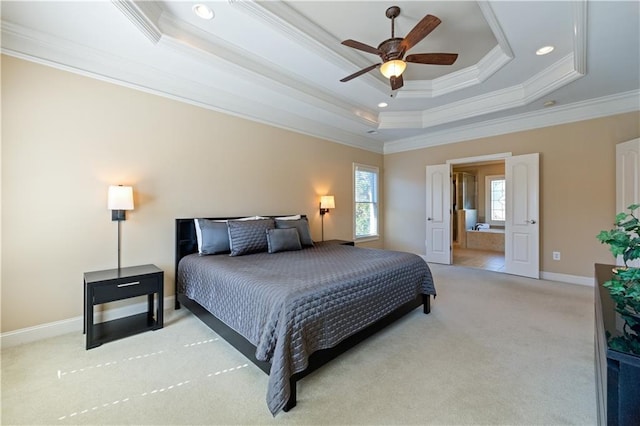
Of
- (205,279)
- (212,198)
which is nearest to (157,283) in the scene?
(205,279)

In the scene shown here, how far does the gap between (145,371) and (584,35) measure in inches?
183

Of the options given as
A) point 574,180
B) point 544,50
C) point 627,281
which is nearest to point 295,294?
point 627,281

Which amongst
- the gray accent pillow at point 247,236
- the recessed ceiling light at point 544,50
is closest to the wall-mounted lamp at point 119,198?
the gray accent pillow at point 247,236

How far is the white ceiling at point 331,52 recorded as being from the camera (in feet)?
7.49

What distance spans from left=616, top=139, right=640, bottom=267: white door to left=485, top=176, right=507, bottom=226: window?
5042 mm

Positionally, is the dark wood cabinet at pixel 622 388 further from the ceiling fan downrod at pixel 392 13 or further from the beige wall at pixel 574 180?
the beige wall at pixel 574 180

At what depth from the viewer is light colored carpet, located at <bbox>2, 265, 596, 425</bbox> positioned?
61.9 inches

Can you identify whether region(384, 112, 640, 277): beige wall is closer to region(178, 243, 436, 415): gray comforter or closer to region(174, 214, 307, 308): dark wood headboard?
region(178, 243, 436, 415): gray comforter

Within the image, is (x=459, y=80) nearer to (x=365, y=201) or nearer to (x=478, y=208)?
(x=365, y=201)

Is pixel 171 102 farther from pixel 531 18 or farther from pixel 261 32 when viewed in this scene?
pixel 531 18

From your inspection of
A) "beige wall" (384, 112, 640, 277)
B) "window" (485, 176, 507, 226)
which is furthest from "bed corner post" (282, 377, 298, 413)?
"window" (485, 176, 507, 226)

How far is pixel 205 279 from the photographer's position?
2543 millimetres

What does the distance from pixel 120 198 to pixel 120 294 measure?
0.92 meters

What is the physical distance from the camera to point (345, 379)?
1.90 meters
